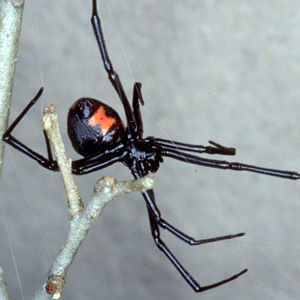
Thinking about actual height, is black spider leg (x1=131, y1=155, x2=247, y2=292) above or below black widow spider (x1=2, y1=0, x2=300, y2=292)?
below

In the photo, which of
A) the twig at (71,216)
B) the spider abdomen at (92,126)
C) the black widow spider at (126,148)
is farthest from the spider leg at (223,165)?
the twig at (71,216)

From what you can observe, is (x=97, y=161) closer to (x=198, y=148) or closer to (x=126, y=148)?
(x=126, y=148)

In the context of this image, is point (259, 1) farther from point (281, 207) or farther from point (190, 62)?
point (281, 207)

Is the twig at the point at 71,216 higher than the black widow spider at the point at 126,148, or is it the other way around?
the black widow spider at the point at 126,148

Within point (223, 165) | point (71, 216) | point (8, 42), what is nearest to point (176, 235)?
point (223, 165)

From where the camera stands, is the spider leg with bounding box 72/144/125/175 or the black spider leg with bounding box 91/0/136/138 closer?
the black spider leg with bounding box 91/0/136/138

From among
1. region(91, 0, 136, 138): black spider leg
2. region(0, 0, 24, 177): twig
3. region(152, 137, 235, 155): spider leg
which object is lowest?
region(0, 0, 24, 177): twig

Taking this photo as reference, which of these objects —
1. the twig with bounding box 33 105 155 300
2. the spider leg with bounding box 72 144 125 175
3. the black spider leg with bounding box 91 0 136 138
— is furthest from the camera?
the spider leg with bounding box 72 144 125 175

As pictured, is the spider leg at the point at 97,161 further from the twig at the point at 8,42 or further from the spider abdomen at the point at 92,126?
the twig at the point at 8,42

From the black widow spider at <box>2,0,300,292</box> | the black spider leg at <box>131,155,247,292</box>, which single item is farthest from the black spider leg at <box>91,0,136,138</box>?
the black spider leg at <box>131,155,247,292</box>

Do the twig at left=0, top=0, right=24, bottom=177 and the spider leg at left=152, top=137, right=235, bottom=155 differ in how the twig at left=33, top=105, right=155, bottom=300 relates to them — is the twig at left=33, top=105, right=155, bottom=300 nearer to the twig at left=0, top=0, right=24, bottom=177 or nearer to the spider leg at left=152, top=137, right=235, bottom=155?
the twig at left=0, top=0, right=24, bottom=177
